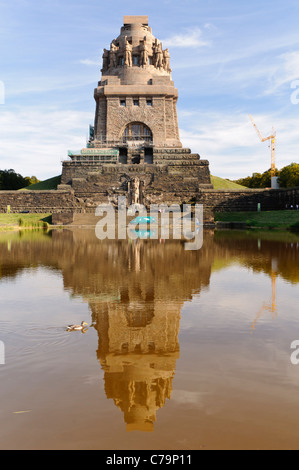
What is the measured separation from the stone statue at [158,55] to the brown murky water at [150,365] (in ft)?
200

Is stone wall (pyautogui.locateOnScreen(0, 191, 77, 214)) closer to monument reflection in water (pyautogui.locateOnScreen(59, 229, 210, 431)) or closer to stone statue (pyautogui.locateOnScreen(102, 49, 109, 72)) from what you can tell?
stone statue (pyautogui.locateOnScreen(102, 49, 109, 72))

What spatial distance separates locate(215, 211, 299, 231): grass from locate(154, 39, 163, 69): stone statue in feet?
94.2

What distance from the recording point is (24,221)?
4844 cm

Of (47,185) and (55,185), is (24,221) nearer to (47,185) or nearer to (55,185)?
(55,185)

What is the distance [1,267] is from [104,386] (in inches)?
484

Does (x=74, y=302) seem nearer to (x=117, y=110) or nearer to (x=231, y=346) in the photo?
(x=231, y=346)

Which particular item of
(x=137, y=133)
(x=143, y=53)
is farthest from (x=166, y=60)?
(x=137, y=133)

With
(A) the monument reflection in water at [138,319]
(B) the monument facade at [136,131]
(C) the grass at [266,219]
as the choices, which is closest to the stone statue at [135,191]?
(B) the monument facade at [136,131]

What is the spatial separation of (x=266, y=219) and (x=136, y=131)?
27.6 meters

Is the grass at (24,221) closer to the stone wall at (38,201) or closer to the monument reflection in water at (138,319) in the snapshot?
the stone wall at (38,201)

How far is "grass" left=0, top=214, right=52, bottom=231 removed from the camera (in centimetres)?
4678

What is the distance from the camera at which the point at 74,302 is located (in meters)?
10.1
